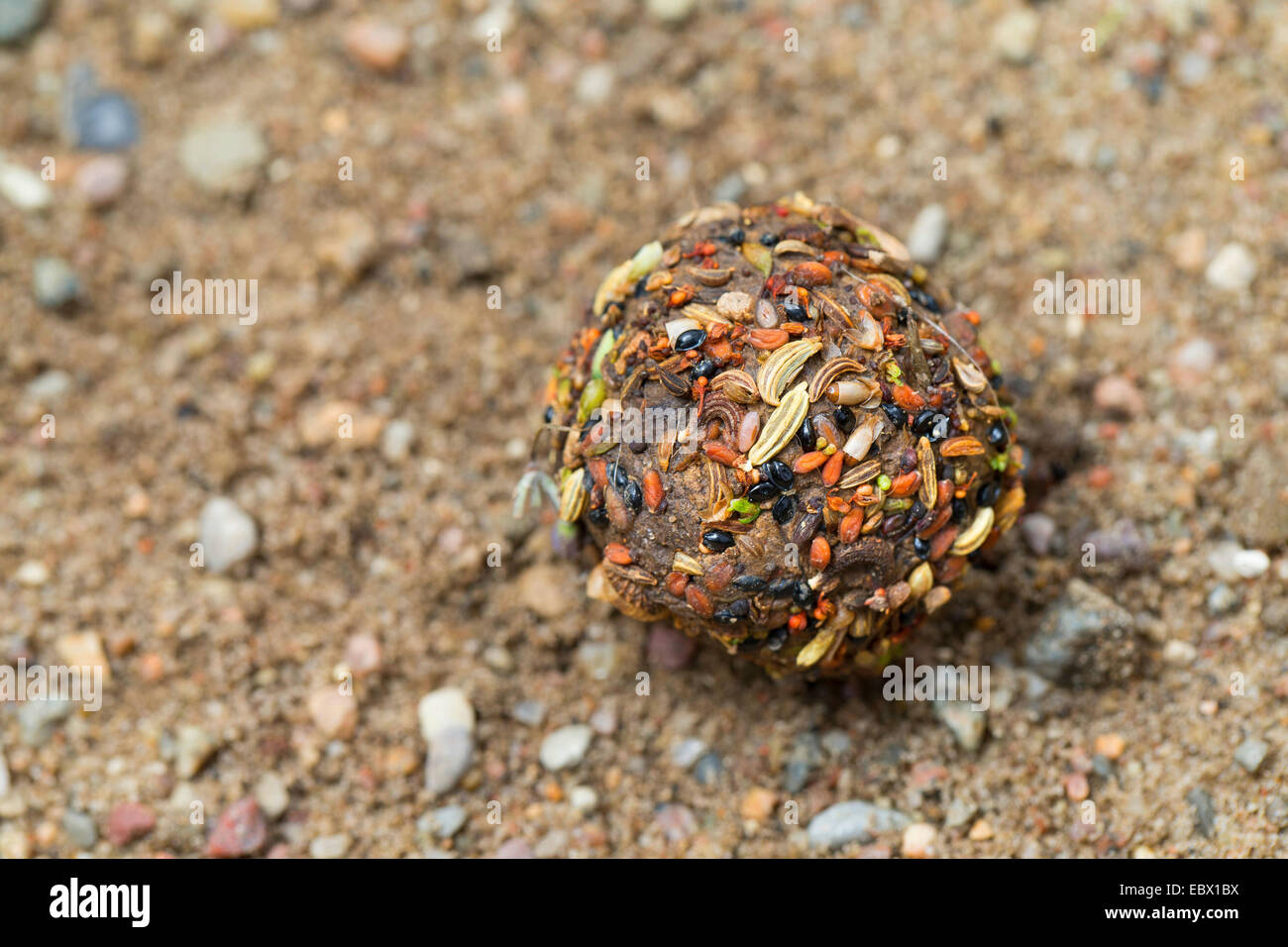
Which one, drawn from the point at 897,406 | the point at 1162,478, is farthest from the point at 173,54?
the point at 1162,478

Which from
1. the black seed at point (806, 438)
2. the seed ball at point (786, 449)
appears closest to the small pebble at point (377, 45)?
the seed ball at point (786, 449)

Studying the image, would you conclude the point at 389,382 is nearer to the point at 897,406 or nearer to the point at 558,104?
the point at 558,104

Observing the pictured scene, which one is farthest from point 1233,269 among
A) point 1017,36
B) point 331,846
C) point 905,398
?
point 331,846

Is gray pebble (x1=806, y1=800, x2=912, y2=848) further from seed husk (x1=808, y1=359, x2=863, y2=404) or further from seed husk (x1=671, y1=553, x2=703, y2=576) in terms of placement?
seed husk (x1=808, y1=359, x2=863, y2=404)

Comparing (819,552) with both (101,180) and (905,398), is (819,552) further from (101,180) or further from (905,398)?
(101,180)

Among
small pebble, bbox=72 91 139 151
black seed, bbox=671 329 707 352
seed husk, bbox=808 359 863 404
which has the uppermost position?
small pebble, bbox=72 91 139 151

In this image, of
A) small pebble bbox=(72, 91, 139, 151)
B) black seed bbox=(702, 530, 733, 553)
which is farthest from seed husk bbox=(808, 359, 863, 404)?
small pebble bbox=(72, 91, 139, 151)
